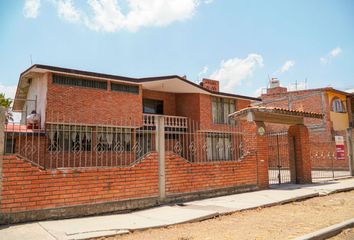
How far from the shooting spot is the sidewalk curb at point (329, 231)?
16.2ft

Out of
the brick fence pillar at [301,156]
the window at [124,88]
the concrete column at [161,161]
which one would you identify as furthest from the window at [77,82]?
the brick fence pillar at [301,156]

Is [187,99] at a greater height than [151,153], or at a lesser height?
greater

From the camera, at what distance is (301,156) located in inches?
497

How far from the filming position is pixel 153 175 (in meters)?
8.06

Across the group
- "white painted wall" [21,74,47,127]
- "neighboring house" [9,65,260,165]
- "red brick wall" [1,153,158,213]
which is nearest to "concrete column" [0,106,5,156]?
"red brick wall" [1,153,158,213]

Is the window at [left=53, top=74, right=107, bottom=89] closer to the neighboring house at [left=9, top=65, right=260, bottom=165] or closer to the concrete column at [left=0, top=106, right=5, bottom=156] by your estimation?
the neighboring house at [left=9, top=65, right=260, bottom=165]

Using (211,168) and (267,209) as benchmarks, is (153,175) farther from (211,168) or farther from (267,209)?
(267,209)

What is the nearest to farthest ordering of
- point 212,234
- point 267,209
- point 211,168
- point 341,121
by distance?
point 212,234
point 267,209
point 211,168
point 341,121

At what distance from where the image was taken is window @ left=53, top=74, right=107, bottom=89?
14156 mm

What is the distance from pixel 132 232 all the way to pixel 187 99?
15.4 m

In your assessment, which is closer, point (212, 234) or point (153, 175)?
point (212, 234)

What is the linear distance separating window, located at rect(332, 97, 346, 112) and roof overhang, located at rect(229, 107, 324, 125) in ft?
59.2

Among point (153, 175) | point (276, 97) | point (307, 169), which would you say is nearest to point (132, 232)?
point (153, 175)

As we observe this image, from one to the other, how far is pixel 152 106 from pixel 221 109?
16.4 feet
